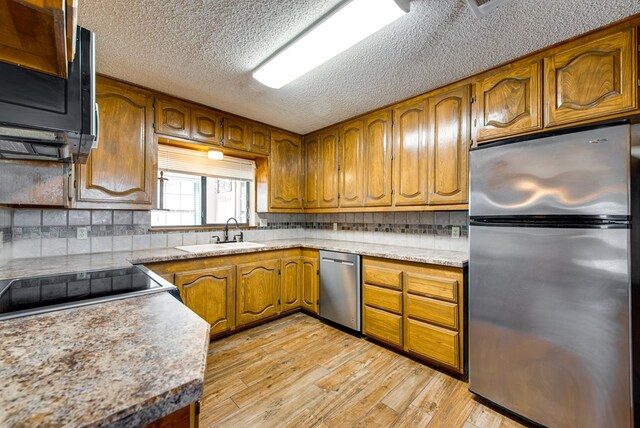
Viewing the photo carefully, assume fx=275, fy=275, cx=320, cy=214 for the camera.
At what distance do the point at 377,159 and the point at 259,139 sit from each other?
1351mm

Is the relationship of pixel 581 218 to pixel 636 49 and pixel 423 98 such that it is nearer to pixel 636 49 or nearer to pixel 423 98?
pixel 636 49

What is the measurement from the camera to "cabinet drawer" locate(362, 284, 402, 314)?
2268 millimetres

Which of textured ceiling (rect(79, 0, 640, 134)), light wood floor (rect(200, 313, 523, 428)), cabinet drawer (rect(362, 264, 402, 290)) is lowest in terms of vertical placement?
light wood floor (rect(200, 313, 523, 428))

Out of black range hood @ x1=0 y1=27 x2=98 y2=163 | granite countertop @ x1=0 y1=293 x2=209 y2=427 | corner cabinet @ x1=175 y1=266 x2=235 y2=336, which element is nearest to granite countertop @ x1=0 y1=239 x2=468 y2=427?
granite countertop @ x1=0 y1=293 x2=209 y2=427

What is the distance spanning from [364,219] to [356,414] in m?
2.01

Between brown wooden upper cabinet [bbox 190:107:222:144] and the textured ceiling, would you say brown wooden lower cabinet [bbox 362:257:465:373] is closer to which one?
the textured ceiling

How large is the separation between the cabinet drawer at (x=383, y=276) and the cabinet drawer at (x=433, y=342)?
0.99 ft


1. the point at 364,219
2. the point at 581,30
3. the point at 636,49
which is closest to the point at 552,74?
the point at 581,30

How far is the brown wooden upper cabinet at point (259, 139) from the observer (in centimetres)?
305

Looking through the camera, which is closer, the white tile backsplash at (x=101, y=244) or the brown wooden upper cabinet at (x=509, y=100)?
the brown wooden upper cabinet at (x=509, y=100)

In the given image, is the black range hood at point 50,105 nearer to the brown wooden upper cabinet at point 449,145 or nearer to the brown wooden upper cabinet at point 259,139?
the brown wooden upper cabinet at point 259,139

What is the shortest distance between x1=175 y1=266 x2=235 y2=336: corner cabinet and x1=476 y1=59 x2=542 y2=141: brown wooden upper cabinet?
2.42 m

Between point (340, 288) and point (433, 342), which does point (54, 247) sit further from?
point (433, 342)

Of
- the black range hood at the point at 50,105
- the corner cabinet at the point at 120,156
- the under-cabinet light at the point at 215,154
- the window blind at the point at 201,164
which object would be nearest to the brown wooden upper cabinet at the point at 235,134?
the under-cabinet light at the point at 215,154
